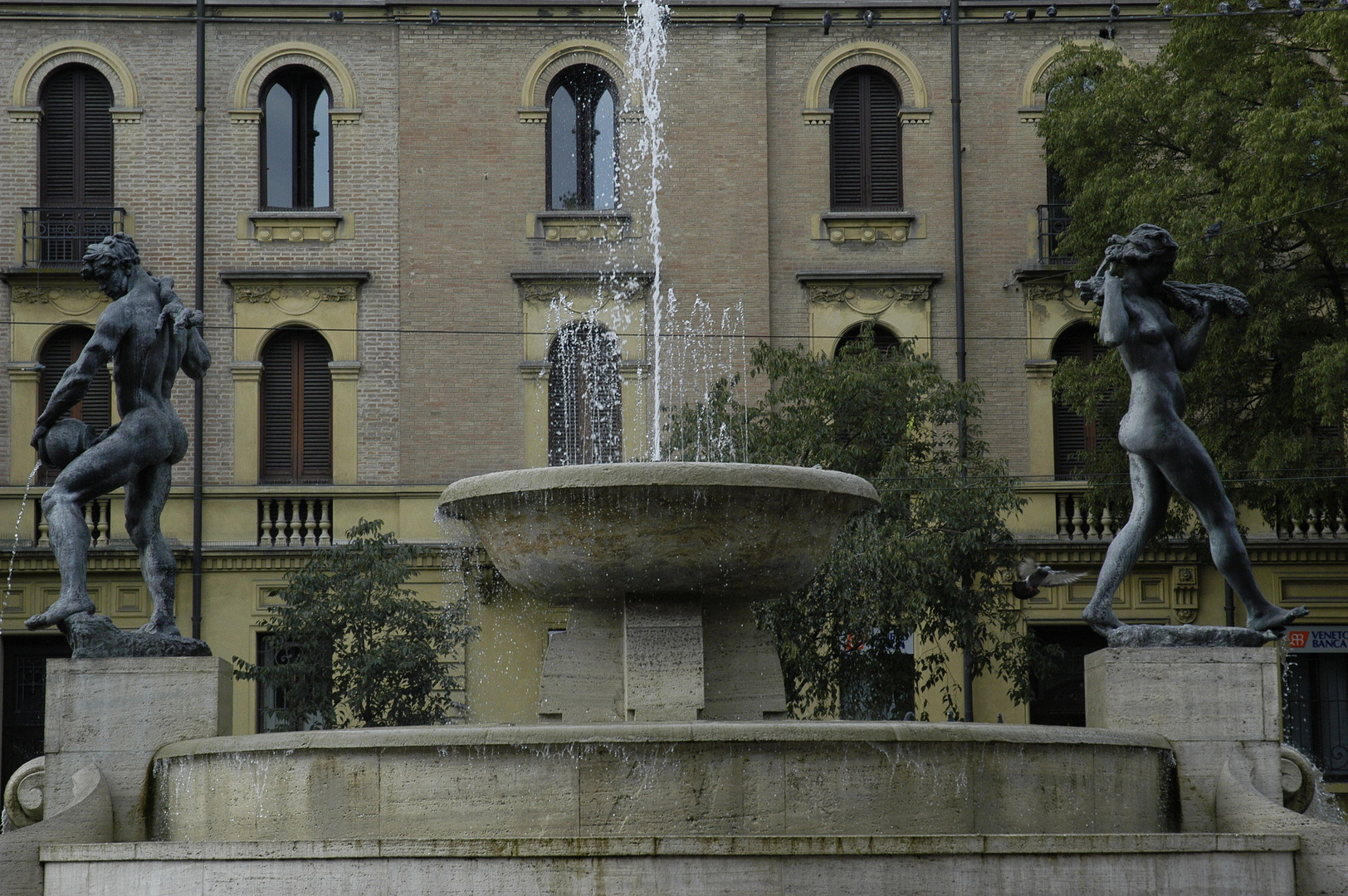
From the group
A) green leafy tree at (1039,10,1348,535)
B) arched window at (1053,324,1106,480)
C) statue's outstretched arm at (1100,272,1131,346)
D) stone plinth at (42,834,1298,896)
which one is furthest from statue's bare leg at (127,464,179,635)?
arched window at (1053,324,1106,480)

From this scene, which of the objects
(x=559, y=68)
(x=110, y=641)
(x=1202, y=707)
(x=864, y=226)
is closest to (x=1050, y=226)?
(x=864, y=226)

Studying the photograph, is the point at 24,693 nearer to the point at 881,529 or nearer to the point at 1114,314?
the point at 881,529

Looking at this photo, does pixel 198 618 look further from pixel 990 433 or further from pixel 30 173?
pixel 990 433

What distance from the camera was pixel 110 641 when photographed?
9938 millimetres

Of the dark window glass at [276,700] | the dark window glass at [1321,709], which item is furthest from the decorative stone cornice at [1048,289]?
the dark window glass at [276,700]

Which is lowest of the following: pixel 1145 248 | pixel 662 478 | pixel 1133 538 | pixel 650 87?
pixel 1133 538

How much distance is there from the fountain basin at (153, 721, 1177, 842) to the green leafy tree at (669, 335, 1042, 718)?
921 cm

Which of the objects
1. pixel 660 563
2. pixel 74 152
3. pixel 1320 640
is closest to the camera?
pixel 660 563

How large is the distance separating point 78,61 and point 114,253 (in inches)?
655

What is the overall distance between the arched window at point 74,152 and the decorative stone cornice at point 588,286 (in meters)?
6.27

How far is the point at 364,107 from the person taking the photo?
2572 cm

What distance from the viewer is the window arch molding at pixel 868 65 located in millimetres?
25906

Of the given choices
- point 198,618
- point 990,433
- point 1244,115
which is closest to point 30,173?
Result: point 198,618

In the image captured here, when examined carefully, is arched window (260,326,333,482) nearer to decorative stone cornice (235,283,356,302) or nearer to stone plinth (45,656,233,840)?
decorative stone cornice (235,283,356,302)
